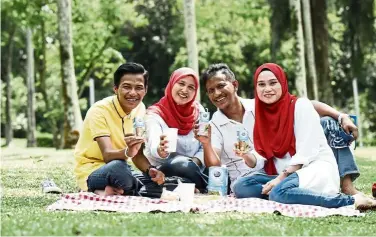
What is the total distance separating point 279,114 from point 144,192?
1445mm

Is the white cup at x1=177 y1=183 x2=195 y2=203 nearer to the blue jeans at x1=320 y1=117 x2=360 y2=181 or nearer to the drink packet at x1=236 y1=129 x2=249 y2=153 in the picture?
the drink packet at x1=236 y1=129 x2=249 y2=153

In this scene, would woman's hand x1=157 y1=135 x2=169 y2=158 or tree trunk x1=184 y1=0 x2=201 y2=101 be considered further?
tree trunk x1=184 y1=0 x2=201 y2=101

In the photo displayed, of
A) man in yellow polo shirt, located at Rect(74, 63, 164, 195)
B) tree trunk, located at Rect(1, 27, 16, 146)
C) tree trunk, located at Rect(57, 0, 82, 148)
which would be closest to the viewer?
man in yellow polo shirt, located at Rect(74, 63, 164, 195)

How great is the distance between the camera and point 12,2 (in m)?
20.3

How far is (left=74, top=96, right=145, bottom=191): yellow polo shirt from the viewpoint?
17.3 ft

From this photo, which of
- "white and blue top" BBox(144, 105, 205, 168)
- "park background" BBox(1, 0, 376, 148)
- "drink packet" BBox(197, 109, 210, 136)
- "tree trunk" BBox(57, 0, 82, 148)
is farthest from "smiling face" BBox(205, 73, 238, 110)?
"tree trunk" BBox(57, 0, 82, 148)

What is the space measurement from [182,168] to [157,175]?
0.41 m

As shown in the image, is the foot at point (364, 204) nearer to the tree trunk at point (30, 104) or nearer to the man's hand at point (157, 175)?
the man's hand at point (157, 175)

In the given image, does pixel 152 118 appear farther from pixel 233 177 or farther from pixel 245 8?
pixel 245 8

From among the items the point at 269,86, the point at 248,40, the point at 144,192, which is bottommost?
the point at 144,192

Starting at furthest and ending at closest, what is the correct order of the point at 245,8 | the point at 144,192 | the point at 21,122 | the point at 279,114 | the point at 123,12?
the point at 21,122 < the point at 245,8 < the point at 123,12 < the point at 144,192 < the point at 279,114

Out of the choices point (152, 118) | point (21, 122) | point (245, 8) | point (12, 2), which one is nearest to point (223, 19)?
point (245, 8)

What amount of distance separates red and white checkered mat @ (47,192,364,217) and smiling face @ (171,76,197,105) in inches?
43.4

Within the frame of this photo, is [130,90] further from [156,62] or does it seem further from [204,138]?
[156,62]
